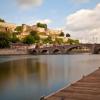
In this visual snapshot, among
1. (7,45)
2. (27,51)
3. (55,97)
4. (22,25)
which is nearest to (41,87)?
(55,97)

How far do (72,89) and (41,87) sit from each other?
A: 6.90 m

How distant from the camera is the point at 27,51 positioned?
121688 millimetres

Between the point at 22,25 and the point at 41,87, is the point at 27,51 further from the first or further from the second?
the point at 41,87

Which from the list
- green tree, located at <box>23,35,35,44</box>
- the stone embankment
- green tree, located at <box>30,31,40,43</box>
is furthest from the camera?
green tree, located at <box>30,31,40,43</box>

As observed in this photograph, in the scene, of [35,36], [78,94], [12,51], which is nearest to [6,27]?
[35,36]

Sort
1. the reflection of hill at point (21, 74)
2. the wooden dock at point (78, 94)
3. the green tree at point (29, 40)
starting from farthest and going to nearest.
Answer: the green tree at point (29, 40)
the reflection of hill at point (21, 74)
the wooden dock at point (78, 94)

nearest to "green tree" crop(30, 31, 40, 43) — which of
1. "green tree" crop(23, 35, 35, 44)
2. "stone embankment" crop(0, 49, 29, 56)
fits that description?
"green tree" crop(23, 35, 35, 44)

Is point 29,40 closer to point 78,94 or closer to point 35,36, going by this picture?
point 35,36

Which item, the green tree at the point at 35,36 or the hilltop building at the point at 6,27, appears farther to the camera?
the hilltop building at the point at 6,27

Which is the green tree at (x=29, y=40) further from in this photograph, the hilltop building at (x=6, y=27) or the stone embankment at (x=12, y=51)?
the hilltop building at (x=6, y=27)

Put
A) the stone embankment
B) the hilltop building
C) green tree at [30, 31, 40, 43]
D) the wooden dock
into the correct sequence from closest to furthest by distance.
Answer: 1. the wooden dock
2. the stone embankment
3. green tree at [30, 31, 40, 43]
4. the hilltop building

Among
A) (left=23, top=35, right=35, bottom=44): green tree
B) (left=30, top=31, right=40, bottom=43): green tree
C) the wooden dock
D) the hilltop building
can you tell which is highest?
the hilltop building

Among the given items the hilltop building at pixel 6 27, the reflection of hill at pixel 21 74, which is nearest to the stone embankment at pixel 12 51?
the hilltop building at pixel 6 27

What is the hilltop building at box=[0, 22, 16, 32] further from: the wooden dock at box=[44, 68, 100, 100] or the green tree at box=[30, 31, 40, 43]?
the wooden dock at box=[44, 68, 100, 100]
